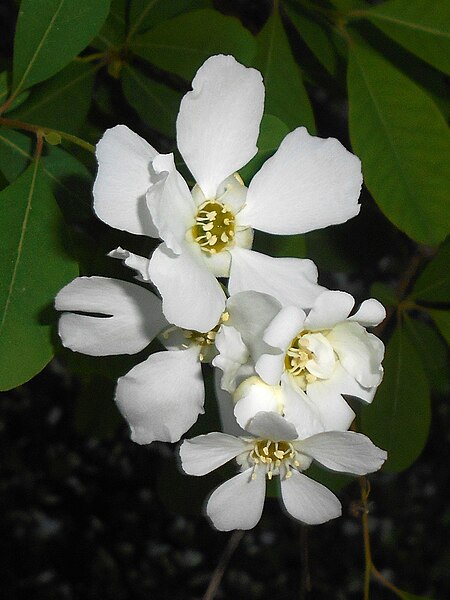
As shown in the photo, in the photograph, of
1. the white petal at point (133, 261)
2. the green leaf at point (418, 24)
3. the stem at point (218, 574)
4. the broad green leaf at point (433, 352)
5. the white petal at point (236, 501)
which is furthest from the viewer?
the broad green leaf at point (433, 352)

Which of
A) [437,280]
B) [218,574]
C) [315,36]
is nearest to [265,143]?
[315,36]

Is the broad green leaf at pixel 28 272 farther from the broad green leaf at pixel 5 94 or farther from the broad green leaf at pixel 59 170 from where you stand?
the broad green leaf at pixel 5 94

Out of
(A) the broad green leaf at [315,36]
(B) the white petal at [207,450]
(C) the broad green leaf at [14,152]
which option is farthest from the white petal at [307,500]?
(A) the broad green leaf at [315,36]

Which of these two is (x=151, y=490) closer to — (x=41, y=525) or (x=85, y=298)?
(x=41, y=525)

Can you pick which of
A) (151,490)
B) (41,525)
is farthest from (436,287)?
Answer: (41,525)

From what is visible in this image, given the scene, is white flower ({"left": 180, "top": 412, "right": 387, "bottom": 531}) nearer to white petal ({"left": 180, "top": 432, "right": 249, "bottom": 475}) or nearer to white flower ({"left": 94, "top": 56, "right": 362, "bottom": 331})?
white petal ({"left": 180, "top": 432, "right": 249, "bottom": 475})

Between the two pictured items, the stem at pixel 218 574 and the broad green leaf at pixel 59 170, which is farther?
the stem at pixel 218 574
